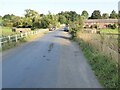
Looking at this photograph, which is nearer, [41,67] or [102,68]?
[102,68]

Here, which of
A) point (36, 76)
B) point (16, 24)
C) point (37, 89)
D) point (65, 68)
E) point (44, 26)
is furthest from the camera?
point (16, 24)

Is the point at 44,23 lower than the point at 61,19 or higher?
lower

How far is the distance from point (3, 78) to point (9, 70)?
1.84m

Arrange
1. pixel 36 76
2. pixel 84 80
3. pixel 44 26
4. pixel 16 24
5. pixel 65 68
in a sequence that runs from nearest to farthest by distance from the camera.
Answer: pixel 84 80
pixel 36 76
pixel 65 68
pixel 44 26
pixel 16 24

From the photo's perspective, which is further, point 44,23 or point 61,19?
point 61,19

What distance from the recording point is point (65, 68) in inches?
580

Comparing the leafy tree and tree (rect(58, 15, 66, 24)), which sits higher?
tree (rect(58, 15, 66, 24))

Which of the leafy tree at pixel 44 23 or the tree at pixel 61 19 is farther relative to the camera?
the tree at pixel 61 19

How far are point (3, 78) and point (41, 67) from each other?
3328 mm

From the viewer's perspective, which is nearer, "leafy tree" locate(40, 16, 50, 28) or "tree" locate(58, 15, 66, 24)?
"leafy tree" locate(40, 16, 50, 28)

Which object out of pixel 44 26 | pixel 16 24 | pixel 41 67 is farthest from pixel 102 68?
pixel 16 24

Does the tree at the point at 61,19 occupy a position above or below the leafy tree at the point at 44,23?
above

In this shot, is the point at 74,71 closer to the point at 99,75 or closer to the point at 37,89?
the point at 99,75

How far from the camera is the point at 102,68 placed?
13203 mm
